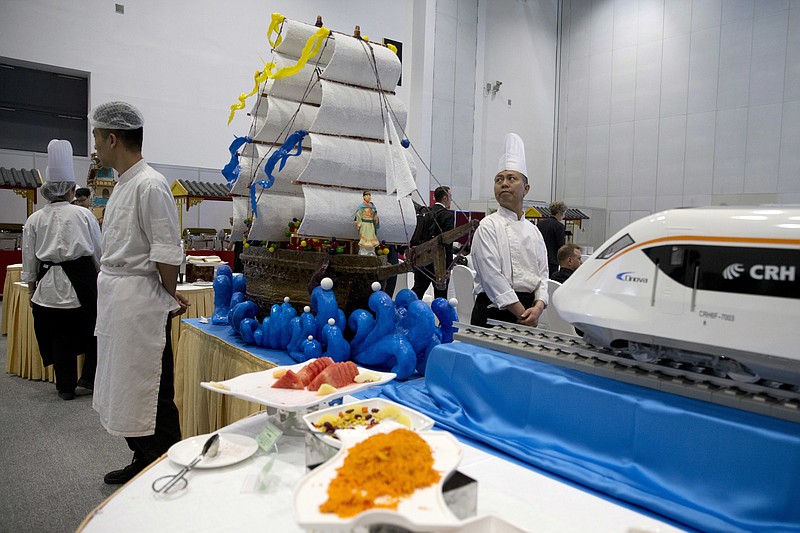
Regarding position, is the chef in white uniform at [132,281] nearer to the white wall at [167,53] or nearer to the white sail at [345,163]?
the white sail at [345,163]

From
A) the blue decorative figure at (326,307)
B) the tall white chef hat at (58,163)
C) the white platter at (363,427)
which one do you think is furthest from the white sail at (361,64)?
the tall white chef hat at (58,163)

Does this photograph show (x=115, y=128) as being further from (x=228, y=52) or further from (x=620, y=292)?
(x=228, y=52)

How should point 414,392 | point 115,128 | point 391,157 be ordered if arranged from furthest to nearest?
point 391,157 < point 115,128 < point 414,392

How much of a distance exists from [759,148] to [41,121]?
15.6 meters

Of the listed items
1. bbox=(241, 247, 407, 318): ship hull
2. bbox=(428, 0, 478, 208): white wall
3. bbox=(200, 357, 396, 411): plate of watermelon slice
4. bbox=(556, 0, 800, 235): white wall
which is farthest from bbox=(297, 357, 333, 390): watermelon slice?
bbox=(556, 0, 800, 235): white wall

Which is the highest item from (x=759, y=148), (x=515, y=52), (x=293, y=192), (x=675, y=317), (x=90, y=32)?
(x=515, y=52)

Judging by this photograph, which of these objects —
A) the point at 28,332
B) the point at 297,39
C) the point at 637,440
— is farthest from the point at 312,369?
the point at 28,332

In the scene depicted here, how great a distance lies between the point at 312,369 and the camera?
1.87 metres

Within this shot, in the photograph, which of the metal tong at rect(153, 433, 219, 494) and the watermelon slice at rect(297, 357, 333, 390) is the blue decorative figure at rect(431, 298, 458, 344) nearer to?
the watermelon slice at rect(297, 357, 333, 390)

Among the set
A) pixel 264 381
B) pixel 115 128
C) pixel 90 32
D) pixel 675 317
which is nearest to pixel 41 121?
pixel 90 32

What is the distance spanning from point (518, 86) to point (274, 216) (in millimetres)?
12376

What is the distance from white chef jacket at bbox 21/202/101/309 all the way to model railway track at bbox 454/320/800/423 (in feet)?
13.4

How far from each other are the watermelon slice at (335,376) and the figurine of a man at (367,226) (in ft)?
4.76

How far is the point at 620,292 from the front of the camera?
164 cm
